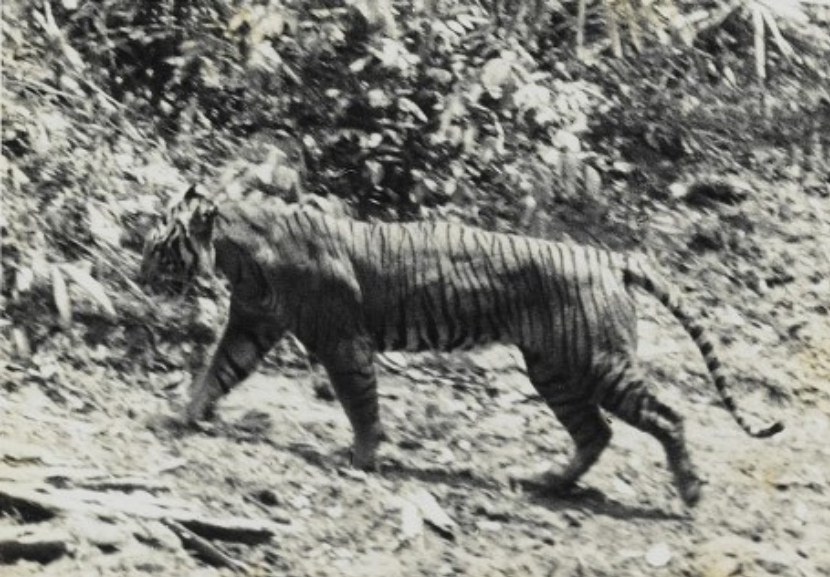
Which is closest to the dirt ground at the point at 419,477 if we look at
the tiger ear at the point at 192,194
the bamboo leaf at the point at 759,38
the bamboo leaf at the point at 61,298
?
the bamboo leaf at the point at 61,298

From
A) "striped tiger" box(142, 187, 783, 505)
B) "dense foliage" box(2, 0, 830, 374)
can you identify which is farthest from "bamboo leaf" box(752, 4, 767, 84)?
"striped tiger" box(142, 187, 783, 505)

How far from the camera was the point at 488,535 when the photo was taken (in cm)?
322

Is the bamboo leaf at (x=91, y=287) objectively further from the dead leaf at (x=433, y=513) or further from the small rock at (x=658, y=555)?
the small rock at (x=658, y=555)

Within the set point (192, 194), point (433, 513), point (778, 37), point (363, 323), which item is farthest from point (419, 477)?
point (778, 37)

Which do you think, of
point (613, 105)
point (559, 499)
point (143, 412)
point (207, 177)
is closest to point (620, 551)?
point (559, 499)

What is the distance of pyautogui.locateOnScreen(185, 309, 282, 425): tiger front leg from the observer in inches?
132

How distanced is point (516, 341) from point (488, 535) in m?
0.52

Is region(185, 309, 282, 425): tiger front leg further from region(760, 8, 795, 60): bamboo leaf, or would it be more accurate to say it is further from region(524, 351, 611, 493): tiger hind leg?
region(760, 8, 795, 60): bamboo leaf

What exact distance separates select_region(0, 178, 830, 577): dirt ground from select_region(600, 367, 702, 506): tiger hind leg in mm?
58

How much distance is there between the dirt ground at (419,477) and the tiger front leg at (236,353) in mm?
58

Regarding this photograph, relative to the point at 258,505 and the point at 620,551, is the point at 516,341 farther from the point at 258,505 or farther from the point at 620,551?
the point at 258,505

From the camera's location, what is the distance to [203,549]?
2.79m

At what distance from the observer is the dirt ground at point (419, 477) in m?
2.86

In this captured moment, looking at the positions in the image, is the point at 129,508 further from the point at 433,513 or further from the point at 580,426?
the point at 580,426
